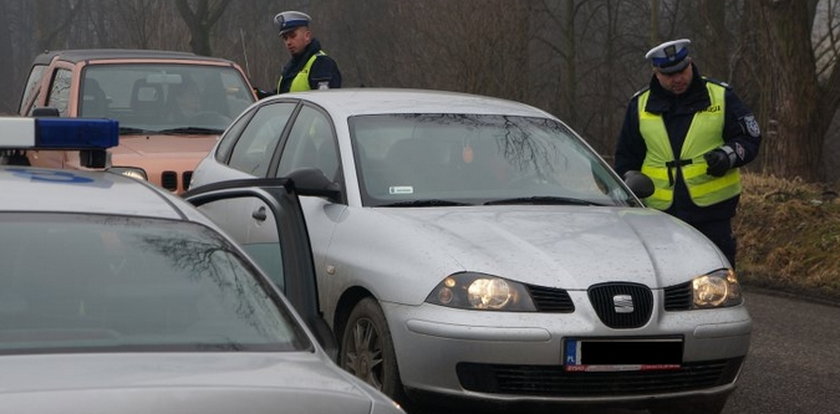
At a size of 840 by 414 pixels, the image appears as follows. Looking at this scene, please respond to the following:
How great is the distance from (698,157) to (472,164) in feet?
5.15

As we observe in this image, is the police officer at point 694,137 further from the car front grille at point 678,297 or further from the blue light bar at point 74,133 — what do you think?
the blue light bar at point 74,133

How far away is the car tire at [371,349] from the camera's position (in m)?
6.28

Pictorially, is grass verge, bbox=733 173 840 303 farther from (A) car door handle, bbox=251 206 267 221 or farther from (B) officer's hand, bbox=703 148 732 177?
(A) car door handle, bbox=251 206 267 221

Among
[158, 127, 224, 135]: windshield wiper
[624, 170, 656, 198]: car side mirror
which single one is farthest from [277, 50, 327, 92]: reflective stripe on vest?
[624, 170, 656, 198]: car side mirror

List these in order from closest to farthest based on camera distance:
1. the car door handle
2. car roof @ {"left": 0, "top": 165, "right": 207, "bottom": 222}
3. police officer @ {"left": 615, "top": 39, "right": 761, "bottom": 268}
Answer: car roof @ {"left": 0, "top": 165, "right": 207, "bottom": 222} < the car door handle < police officer @ {"left": 615, "top": 39, "right": 761, "bottom": 268}

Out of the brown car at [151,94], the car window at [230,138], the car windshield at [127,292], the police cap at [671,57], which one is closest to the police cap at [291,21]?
the brown car at [151,94]

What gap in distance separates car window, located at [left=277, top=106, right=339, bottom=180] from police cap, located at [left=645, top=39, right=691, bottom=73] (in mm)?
1770

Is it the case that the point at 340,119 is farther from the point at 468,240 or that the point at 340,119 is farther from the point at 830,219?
the point at 830,219

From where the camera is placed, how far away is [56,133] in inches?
215

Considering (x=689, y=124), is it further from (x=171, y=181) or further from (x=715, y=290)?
(x=171, y=181)

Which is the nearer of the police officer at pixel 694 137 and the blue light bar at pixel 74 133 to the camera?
the blue light bar at pixel 74 133

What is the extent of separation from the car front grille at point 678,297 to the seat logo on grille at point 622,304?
193mm

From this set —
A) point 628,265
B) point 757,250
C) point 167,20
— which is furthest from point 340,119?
point 167,20

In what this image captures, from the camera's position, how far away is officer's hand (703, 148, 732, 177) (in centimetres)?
822
